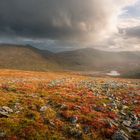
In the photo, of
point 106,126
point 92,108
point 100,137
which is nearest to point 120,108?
point 92,108

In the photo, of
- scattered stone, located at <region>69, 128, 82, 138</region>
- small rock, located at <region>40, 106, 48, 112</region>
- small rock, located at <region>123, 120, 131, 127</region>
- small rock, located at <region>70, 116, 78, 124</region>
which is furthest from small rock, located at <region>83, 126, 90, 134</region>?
small rock, located at <region>40, 106, 48, 112</region>

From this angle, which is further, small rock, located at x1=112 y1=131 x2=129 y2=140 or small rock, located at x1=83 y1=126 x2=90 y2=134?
small rock, located at x1=83 y1=126 x2=90 y2=134

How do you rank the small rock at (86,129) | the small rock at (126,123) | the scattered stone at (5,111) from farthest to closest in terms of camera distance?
the small rock at (126,123), the scattered stone at (5,111), the small rock at (86,129)

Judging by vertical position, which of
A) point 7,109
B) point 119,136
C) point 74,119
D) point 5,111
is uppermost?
point 7,109

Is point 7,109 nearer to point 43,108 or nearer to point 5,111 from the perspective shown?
point 5,111

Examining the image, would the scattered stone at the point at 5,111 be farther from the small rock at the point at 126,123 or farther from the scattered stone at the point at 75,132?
the small rock at the point at 126,123

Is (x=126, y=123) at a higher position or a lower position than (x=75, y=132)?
higher

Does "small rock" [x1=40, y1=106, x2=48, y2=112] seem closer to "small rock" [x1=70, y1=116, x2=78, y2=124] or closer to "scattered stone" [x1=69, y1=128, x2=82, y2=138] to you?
"small rock" [x1=70, y1=116, x2=78, y2=124]

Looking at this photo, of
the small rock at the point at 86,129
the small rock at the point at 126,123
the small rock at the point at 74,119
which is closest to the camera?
the small rock at the point at 86,129

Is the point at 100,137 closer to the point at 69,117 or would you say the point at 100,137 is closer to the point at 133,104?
the point at 69,117

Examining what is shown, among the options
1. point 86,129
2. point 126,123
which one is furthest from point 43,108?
point 126,123

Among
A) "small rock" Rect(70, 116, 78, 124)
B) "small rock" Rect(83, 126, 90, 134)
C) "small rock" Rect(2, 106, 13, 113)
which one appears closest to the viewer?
"small rock" Rect(83, 126, 90, 134)

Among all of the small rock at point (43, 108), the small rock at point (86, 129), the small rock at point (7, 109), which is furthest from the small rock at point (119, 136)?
the small rock at point (7, 109)

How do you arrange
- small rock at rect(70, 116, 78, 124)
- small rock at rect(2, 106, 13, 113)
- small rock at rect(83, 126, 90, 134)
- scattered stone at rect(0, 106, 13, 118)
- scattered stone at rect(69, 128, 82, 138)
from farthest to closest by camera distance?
small rock at rect(2, 106, 13, 113), small rock at rect(70, 116, 78, 124), scattered stone at rect(0, 106, 13, 118), small rock at rect(83, 126, 90, 134), scattered stone at rect(69, 128, 82, 138)
